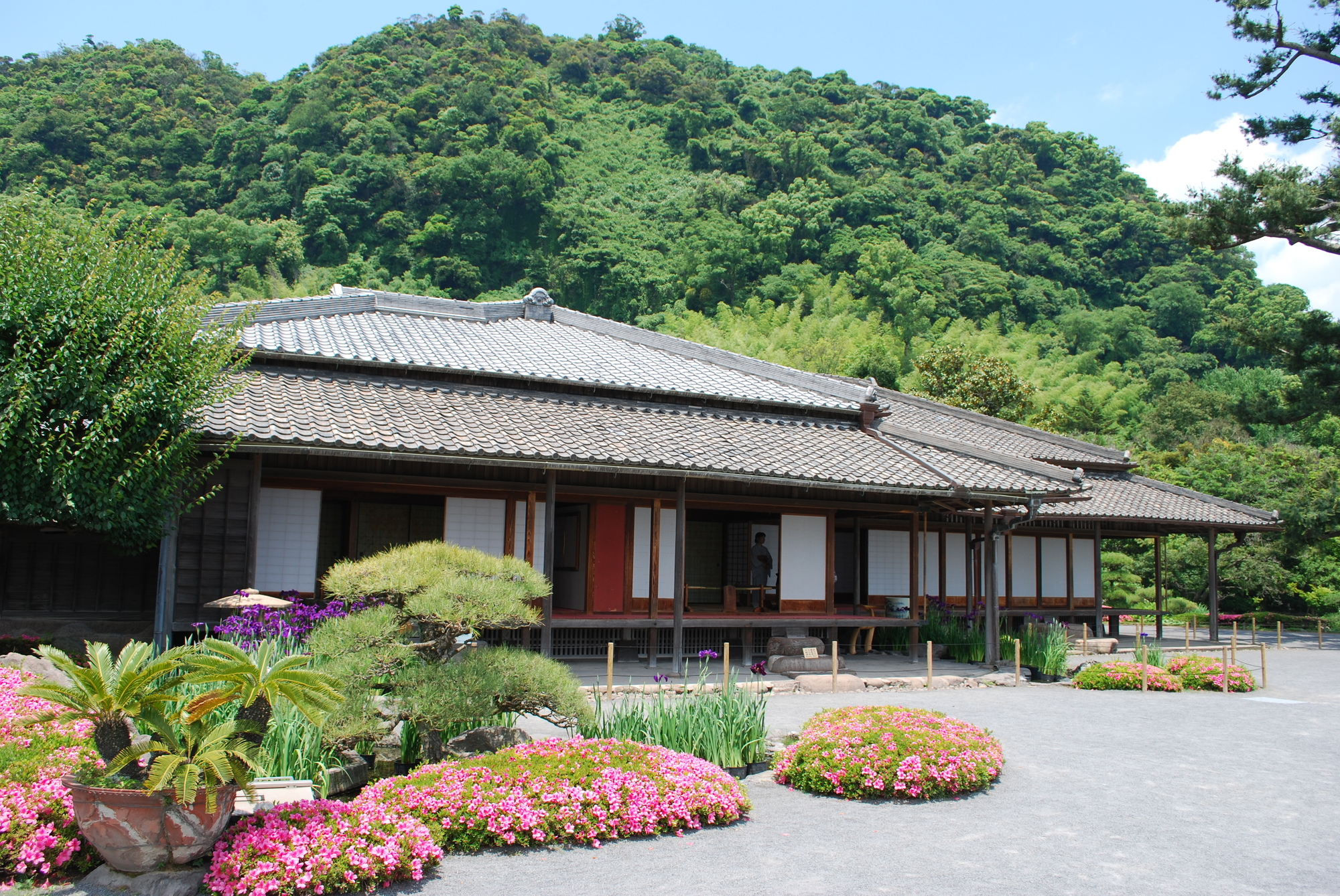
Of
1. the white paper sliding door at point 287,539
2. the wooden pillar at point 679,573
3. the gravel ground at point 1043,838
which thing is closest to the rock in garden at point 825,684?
the wooden pillar at point 679,573

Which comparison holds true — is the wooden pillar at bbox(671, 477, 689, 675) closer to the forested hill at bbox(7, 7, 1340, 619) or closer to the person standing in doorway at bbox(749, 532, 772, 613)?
the person standing in doorway at bbox(749, 532, 772, 613)

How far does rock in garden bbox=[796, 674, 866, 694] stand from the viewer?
41.0 ft

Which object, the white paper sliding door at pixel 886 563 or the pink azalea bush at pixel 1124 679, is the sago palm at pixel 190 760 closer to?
the pink azalea bush at pixel 1124 679

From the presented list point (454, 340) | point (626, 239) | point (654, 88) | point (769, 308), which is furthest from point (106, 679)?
point (654, 88)

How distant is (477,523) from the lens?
12.8 metres

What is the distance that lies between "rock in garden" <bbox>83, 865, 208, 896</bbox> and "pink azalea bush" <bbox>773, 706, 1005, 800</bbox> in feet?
14.0

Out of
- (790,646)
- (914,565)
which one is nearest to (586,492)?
(790,646)

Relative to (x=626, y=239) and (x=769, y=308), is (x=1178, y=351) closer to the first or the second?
(x=769, y=308)

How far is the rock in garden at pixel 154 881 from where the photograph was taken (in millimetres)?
4730

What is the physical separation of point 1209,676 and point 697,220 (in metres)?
41.1

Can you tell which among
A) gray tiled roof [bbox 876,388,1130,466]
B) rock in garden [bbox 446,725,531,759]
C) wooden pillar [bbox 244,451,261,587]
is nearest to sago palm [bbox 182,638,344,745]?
rock in garden [bbox 446,725,531,759]

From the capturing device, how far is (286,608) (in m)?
10.1

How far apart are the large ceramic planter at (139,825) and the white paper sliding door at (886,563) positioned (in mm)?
13519

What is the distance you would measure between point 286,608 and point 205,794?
563 centimetres
